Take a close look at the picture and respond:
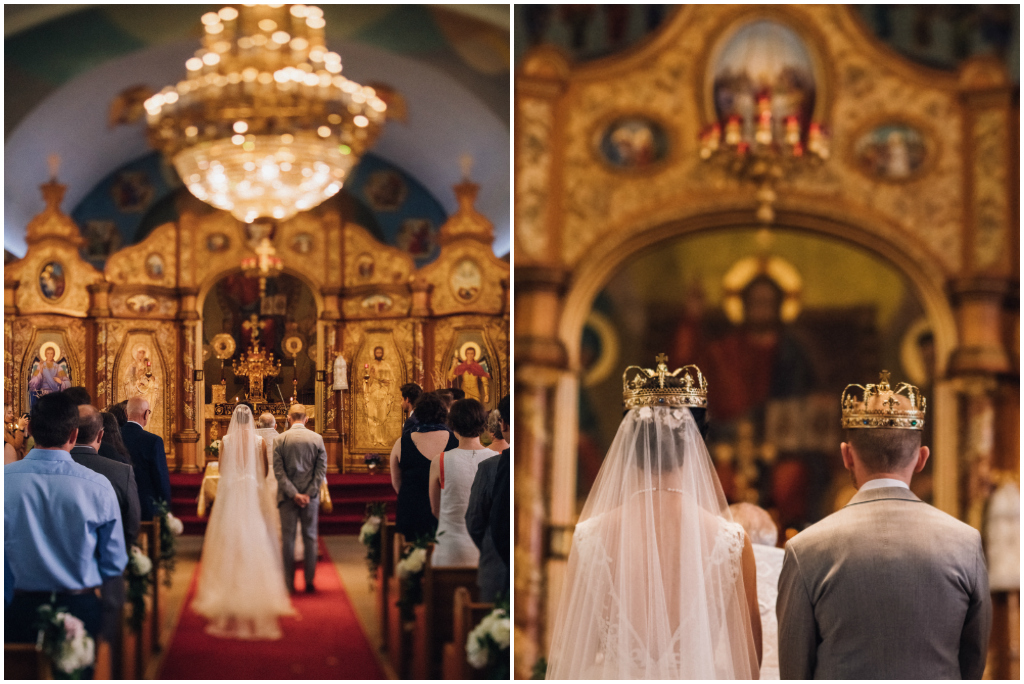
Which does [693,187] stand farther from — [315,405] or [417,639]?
[417,639]

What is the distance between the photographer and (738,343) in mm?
4695

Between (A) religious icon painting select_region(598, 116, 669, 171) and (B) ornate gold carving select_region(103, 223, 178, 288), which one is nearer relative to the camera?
(B) ornate gold carving select_region(103, 223, 178, 288)

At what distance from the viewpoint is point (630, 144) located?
184 inches

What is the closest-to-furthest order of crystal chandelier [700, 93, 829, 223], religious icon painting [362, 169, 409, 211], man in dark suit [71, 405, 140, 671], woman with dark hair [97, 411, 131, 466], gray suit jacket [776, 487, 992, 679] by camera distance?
1. gray suit jacket [776, 487, 992, 679]
2. man in dark suit [71, 405, 140, 671]
3. woman with dark hair [97, 411, 131, 466]
4. religious icon painting [362, 169, 409, 211]
5. crystal chandelier [700, 93, 829, 223]

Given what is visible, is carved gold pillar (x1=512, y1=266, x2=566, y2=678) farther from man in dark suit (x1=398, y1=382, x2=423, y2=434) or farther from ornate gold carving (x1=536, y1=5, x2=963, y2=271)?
man in dark suit (x1=398, y1=382, x2=423, y2=434)

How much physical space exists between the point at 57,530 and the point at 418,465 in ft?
5.11

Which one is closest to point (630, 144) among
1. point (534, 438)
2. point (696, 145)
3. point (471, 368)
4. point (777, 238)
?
point (696, 145)

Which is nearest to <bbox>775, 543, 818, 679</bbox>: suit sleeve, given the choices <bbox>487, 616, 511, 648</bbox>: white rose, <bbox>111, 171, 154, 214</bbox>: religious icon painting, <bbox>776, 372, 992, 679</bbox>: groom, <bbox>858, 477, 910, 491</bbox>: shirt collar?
<bbox>776, 372, 992, 679</bbox>: groom

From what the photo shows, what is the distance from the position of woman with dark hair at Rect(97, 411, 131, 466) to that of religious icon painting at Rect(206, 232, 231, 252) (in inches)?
35.3

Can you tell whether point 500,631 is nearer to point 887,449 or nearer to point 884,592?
point 884,592

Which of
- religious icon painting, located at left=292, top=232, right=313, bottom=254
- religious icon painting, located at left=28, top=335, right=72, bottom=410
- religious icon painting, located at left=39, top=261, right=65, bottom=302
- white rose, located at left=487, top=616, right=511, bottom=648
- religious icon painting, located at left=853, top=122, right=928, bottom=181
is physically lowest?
white rose, located at left=487, top=616, right=511, bottom=648

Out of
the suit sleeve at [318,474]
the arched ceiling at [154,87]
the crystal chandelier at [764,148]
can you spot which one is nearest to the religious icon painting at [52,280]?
the arched ceiling at [154,87]

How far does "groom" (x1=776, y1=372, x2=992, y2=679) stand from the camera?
3.04 m

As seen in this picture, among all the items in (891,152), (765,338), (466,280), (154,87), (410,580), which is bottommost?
(410,580)
